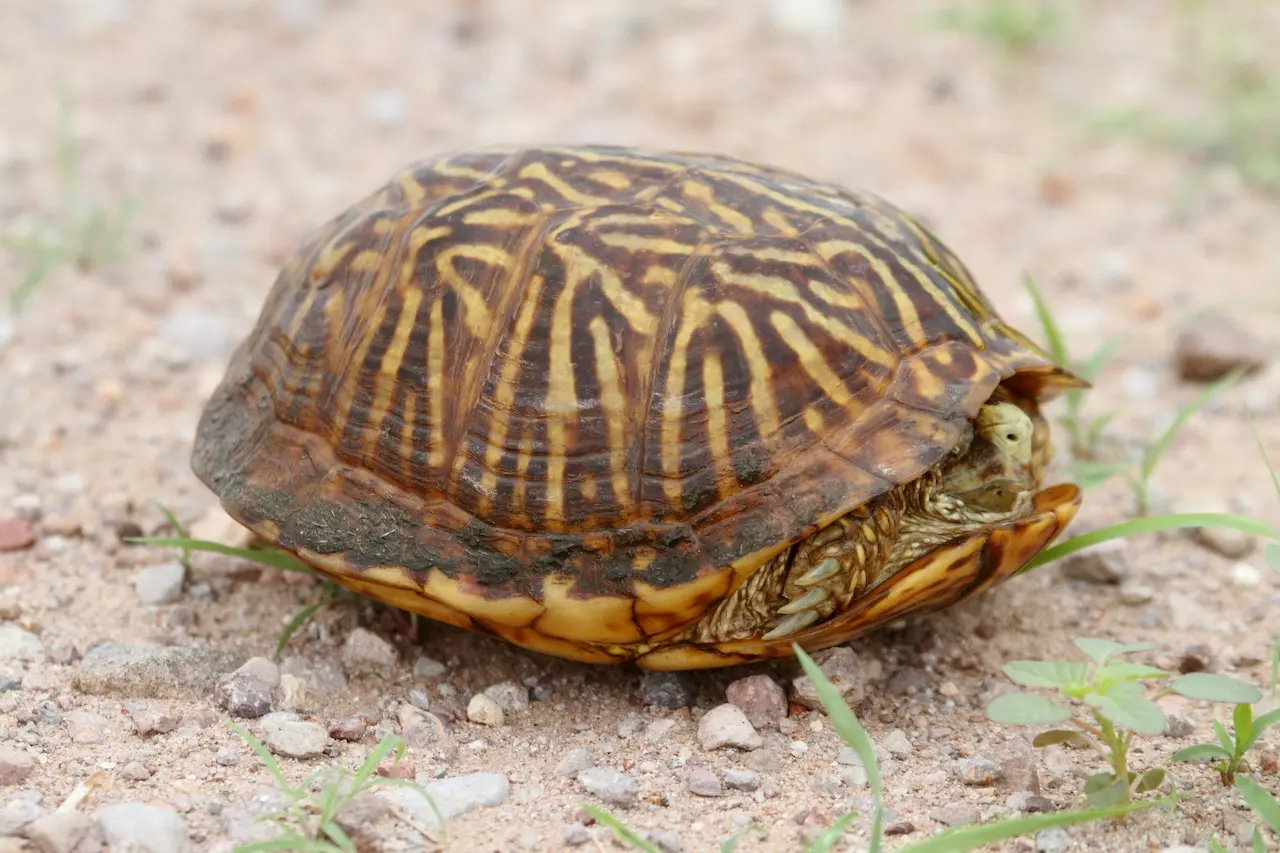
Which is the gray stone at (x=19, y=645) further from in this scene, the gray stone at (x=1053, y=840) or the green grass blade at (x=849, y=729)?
the gray stone at (x=1053, y=840)

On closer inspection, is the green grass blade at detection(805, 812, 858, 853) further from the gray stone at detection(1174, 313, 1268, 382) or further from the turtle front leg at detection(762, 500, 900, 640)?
the gray stone at detection(1174, 313, 1268, 382)

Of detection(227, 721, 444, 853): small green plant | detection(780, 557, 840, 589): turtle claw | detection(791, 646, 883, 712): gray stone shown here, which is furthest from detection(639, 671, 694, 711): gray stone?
detection(227, 721, 444, 853): small green plant

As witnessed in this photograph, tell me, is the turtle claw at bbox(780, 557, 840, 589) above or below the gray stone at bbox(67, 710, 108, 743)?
above

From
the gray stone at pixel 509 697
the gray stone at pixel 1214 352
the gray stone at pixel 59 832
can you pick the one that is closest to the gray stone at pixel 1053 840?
the gray stone at pixel 509 697

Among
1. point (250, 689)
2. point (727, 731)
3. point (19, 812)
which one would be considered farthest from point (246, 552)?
point (727, 731)

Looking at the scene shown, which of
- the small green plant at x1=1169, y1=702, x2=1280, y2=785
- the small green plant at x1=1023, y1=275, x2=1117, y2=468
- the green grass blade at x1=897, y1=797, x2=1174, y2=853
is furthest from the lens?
the small green plant at x1=1023, y1=275, x2=1117, y2=468

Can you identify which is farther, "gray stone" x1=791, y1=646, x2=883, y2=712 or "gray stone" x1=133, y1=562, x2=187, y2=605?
"gray stone" x1=133, y1=562, x2=187, y2=605
